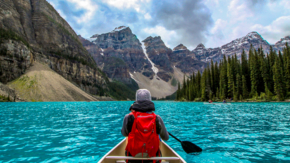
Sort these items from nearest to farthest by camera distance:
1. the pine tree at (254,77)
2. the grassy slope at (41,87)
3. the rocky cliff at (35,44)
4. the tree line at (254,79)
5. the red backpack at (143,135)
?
the red backpack at (143,135) < the tree line at (254,79) < the pine tree at (254,77) < the grassy slope at (41,87) < the rocky cliff at (35,44)

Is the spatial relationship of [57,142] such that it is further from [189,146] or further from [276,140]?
[276,140]

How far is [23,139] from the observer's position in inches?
473

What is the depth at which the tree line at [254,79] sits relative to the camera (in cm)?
6406

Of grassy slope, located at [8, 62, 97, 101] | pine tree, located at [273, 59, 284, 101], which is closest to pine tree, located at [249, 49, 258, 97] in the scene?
pine tree, located at [273, 59, 284, 101]

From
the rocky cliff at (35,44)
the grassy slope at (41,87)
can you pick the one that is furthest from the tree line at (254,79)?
the rocky cliff at (35,44)

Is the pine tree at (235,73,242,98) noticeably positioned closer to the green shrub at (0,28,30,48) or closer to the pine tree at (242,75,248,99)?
the pine tree at (242,75,248,99)

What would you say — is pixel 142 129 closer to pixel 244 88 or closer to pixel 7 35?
pixel 244 88

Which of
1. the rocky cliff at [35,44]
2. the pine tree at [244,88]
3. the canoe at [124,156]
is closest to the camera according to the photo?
the canoe at [124,156]

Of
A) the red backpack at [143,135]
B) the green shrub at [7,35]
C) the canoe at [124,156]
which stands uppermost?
the green shrub at [7,35]

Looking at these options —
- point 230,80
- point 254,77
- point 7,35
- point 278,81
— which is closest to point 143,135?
point 278,81

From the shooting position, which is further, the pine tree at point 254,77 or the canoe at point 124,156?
the pine tree at point 254,77

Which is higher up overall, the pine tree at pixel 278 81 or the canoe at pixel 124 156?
the pine tree at pixel 278 81

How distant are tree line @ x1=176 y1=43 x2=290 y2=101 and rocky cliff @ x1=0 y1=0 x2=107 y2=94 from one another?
125623 mm

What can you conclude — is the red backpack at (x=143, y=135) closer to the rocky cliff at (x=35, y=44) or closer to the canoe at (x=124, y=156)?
the canoe at (x=124, y=156)
